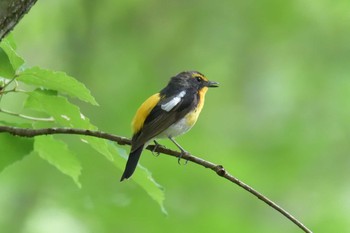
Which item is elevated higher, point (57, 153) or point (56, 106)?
point (56, 106)

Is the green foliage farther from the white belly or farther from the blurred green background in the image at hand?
the blurred green background

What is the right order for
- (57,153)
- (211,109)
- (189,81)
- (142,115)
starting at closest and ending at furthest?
(57,153) < (142,115) < (189,81) < (211,109)

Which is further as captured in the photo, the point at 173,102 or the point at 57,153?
the point at 173,102

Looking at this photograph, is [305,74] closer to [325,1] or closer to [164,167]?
[325,1]

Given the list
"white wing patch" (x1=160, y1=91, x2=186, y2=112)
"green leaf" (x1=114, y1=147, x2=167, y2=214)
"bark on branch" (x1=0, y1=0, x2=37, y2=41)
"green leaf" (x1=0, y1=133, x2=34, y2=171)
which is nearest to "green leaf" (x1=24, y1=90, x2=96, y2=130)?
"green leaf" (x1=0, y1=133, x2=34, y2=171)

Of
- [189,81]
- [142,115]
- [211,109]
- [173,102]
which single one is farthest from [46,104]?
[211,109]

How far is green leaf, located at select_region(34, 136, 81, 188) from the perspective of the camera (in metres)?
2.33

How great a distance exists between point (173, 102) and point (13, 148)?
160cm

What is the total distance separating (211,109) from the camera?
7914 millimetres

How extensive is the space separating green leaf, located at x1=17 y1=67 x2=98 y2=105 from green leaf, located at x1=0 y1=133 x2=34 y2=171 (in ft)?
0.68

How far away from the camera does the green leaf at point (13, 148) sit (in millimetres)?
2180

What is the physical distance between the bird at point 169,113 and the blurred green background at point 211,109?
109 cm

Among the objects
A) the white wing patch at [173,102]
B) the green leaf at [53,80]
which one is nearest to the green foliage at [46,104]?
the green leaf at [53,80]

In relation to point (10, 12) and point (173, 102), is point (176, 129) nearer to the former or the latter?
point (173, 102)
